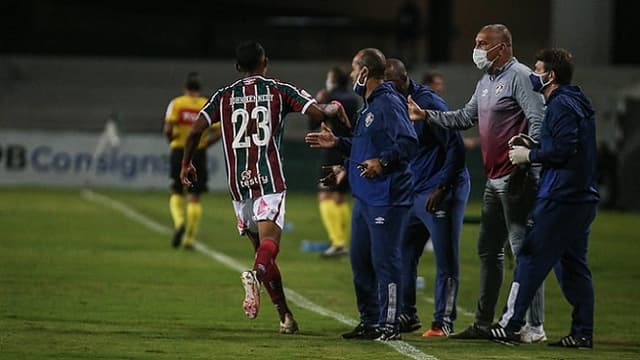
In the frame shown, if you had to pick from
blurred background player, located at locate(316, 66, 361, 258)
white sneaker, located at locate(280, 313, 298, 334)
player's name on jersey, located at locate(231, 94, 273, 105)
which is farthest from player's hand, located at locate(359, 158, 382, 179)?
blurred background player, located at locate(316, 66, 361, 258)

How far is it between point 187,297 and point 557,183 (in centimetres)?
464

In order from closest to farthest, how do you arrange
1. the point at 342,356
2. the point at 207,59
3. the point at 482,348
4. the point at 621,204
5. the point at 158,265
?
the point at 342,356 < the point at 482,348 < the point at 158,265 < the point at 621,204 < the point at 207,59

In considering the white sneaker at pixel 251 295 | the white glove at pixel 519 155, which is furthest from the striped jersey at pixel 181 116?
the white glove at pixel 519 155

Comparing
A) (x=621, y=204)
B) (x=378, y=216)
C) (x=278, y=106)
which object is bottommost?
(x=621, y=204)

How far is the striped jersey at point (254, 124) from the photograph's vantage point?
11.6 m

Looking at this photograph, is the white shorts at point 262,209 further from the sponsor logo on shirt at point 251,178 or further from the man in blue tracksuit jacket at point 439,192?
the man in blue tracksuit jacket at point 439,192

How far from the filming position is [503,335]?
1152cm

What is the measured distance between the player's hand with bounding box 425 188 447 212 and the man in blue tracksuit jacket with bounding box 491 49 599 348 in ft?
3.07

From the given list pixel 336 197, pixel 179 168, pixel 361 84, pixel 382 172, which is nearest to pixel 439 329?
pixel 382 172

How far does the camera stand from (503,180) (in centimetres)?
1170

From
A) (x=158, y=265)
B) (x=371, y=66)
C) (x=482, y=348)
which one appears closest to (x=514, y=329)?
(x=482, y=348)

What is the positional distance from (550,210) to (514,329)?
0.91m

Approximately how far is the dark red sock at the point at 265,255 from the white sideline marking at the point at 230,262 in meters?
1.07

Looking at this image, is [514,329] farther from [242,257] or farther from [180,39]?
[180,39]
